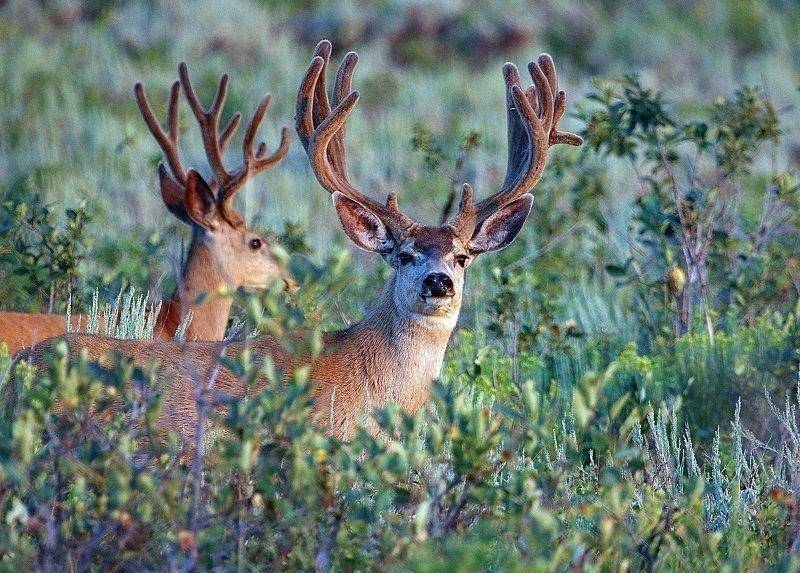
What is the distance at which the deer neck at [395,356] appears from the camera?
20.4 ft

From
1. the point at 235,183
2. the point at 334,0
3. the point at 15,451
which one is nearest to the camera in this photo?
the point at 15,451

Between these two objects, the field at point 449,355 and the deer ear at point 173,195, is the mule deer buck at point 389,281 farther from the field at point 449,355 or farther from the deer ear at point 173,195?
the deer ear at point 173,195

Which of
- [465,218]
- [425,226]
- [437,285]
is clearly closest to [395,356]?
[437,285]

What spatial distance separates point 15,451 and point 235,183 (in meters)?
5.11

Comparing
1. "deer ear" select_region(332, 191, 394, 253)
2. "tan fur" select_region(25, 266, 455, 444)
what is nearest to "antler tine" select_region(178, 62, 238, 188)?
"deer ear" select_region(332, 191, 394, 253)

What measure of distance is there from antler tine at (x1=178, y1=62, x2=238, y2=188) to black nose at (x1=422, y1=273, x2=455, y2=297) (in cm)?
323

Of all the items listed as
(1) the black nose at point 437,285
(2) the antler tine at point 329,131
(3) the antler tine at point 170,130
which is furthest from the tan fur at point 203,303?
(1) the black nose at point 437,285

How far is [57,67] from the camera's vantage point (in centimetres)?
2064

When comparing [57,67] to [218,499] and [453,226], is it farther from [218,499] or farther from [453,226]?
[218,499]

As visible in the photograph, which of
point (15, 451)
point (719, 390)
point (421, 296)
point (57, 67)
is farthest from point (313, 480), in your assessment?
point (57, 67)

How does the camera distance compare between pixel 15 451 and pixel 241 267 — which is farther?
pixel 241 267

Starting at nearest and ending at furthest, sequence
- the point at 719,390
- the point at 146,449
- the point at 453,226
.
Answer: the point at 146,449, the point at 453,226, the point at 719,390

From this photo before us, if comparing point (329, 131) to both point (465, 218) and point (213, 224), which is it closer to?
point (465, 218)

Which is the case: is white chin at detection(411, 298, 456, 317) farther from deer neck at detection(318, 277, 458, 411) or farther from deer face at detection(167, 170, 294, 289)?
deer face at detection(167, 170, 294, 289)
